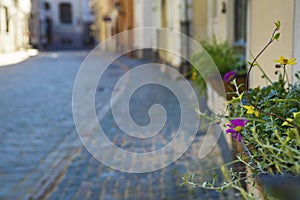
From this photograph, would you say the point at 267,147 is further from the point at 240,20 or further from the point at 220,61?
the point at 240,20

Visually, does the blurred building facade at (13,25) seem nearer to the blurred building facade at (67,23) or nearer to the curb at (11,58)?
the curb at (11,58)

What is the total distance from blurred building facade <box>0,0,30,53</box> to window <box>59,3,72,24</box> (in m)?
19.1

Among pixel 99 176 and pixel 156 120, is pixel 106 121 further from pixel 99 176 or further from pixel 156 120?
pixel 99 176

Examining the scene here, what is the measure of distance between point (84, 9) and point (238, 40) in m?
47.6

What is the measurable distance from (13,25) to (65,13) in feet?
81.7

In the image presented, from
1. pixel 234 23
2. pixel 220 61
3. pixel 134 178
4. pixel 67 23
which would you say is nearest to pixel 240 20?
pixel 234 23

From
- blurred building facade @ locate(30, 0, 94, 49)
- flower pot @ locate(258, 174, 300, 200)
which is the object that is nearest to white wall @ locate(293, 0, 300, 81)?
flower pot @ locate(258, 174, 300, 200)

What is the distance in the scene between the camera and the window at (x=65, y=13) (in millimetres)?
50800

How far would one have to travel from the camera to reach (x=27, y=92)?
10.1 meters

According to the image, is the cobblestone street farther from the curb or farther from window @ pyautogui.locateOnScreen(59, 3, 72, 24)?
window @ pyautogui.locateOnScreen(59, 3, 72, 24)

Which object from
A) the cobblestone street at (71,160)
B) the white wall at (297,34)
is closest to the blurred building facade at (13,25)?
the cobblestone street at (71,160)

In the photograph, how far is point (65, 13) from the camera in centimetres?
5119

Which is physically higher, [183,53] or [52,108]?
[183,53]

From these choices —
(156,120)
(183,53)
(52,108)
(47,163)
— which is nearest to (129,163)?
(47,163)
